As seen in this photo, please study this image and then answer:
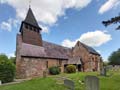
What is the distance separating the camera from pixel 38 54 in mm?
37188

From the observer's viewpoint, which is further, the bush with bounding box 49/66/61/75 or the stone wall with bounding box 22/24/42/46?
the bush with bounding box 49/66/61/75

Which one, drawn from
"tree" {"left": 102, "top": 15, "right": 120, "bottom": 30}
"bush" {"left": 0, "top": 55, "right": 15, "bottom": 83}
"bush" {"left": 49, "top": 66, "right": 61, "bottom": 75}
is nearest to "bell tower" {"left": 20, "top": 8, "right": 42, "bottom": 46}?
"bush" {"left": 49, "top": 66, "right": 61, "bottom": 75}

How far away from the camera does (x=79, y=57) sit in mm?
47844

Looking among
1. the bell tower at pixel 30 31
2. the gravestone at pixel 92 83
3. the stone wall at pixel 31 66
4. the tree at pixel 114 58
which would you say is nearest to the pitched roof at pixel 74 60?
the stone wall at pixel 31 66

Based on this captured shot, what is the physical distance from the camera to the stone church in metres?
34.4

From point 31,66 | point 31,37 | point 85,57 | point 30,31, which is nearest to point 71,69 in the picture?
point 85,57

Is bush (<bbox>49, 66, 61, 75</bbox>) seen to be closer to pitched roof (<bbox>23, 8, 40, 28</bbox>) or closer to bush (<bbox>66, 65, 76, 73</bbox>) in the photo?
bush (<bbox>66, 65, 76, 73</bbox>)

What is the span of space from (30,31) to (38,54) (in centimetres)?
493

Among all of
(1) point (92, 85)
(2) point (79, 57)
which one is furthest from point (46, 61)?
(1) point (92, 85)

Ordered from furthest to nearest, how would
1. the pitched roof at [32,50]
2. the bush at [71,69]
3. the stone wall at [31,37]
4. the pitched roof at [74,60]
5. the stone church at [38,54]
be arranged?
the pitched roof at [74,60], the bush at [71,69], the stone wall at [31,37], the pitched roof at [32,50], the stone church at [38,54]

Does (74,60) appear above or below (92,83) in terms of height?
above

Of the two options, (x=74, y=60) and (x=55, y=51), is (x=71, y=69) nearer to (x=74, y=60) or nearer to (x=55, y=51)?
(x=74, y=60)

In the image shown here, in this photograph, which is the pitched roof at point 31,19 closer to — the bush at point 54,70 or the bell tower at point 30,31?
the bell tower at point 30,31

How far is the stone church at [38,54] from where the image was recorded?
34.4 m
